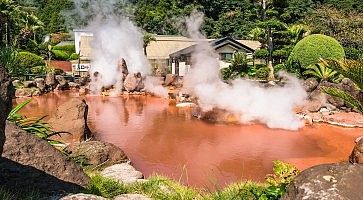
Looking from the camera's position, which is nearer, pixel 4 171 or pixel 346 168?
pixel 346 168

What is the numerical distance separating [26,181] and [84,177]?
0.82m

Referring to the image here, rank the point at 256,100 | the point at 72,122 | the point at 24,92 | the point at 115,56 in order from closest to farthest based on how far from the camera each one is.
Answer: the point at 72,122 → the point at 256,100 → the point at 24,92 → the point at 115,56

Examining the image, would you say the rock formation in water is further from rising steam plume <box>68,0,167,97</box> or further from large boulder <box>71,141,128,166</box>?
rising steam plume <box>68,0,167,97</box>

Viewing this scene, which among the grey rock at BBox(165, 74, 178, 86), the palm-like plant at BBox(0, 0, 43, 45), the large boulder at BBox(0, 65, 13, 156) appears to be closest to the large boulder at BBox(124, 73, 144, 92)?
the grey rock at BBox(165, 74, 178, 86)

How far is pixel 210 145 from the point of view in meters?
11.1

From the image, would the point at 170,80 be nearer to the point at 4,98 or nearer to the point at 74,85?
the point at 74,85

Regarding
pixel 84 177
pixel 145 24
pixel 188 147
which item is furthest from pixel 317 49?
pixel 145 24

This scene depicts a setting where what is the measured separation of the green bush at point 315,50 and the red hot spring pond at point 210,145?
824 centimetres

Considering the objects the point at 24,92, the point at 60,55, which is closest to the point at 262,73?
the point at 24,92

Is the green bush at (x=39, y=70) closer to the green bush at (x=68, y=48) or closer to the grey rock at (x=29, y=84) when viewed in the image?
the grey rock at (x=29, y=84)

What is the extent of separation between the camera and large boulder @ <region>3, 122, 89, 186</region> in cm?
503

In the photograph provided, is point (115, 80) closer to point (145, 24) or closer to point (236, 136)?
point (236, 136)

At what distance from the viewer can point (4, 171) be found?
15.0 feet

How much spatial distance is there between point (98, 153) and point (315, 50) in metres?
16.2
